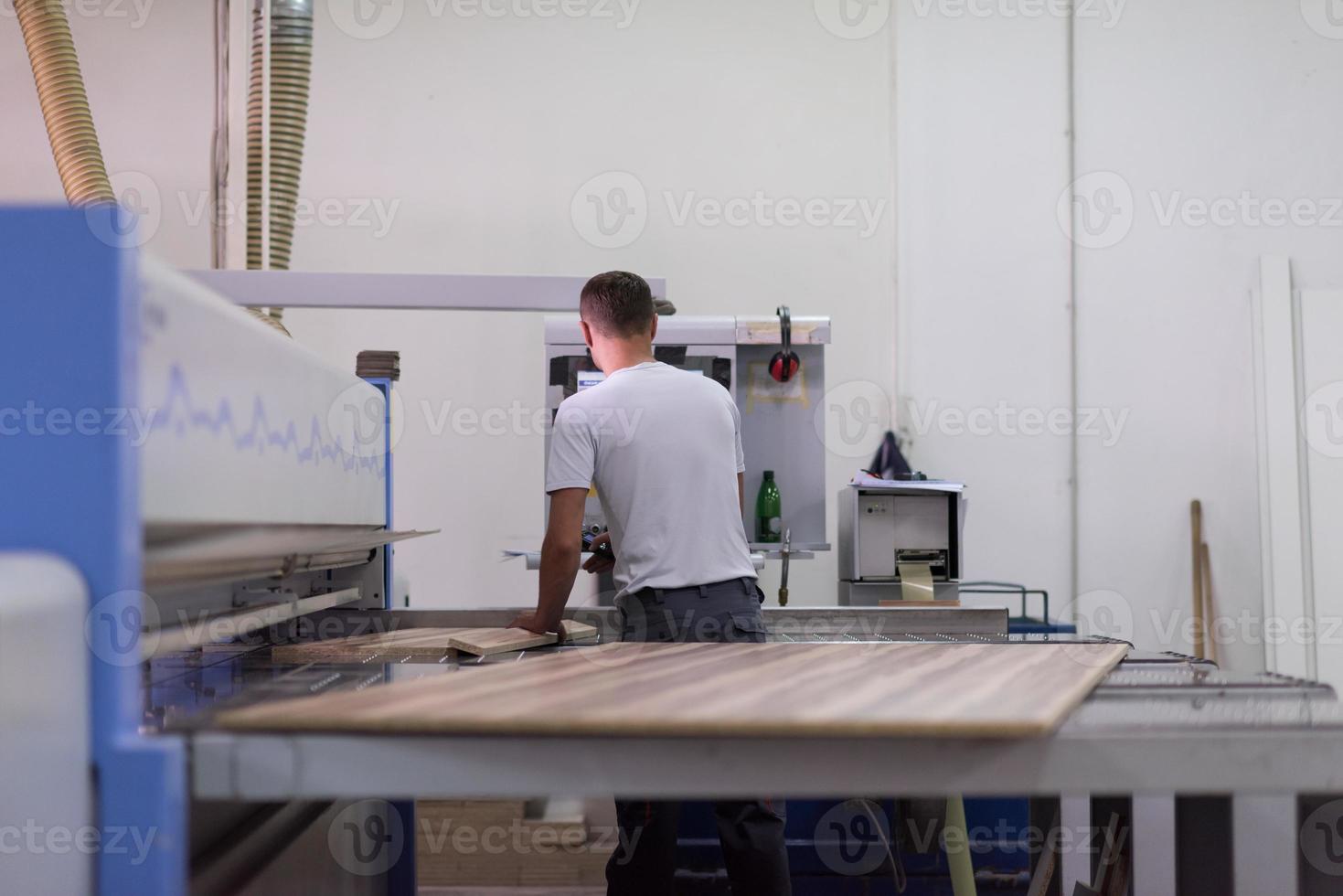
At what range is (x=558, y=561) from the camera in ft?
6.79

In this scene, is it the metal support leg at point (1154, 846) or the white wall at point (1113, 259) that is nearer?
the metal support leg at point (1154, 846)

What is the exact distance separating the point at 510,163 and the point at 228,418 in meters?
3.21

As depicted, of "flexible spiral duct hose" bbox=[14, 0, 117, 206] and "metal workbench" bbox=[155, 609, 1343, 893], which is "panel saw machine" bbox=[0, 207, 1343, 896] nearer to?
"metal workbench" bbox=[155, 609, 1343, 893]

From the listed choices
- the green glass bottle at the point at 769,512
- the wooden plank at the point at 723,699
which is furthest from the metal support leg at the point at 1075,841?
the green glass bottle at the point at 769,512

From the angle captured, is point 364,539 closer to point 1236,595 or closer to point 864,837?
point 864,837

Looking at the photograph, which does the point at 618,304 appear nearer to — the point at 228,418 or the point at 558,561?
the point at 558,561

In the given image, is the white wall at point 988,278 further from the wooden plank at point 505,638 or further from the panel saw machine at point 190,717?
the panel saw machine at point 190,717

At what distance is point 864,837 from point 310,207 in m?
3.02

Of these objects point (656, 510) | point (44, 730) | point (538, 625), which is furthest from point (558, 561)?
point (44, 730)

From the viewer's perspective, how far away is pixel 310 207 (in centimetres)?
428

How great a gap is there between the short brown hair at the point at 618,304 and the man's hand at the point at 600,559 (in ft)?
1.46

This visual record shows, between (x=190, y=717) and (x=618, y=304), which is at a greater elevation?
(x=618, y=304)

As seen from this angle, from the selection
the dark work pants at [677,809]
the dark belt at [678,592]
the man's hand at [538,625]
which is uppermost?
the dark belt at [678,592]

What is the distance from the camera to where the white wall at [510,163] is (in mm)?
4262
